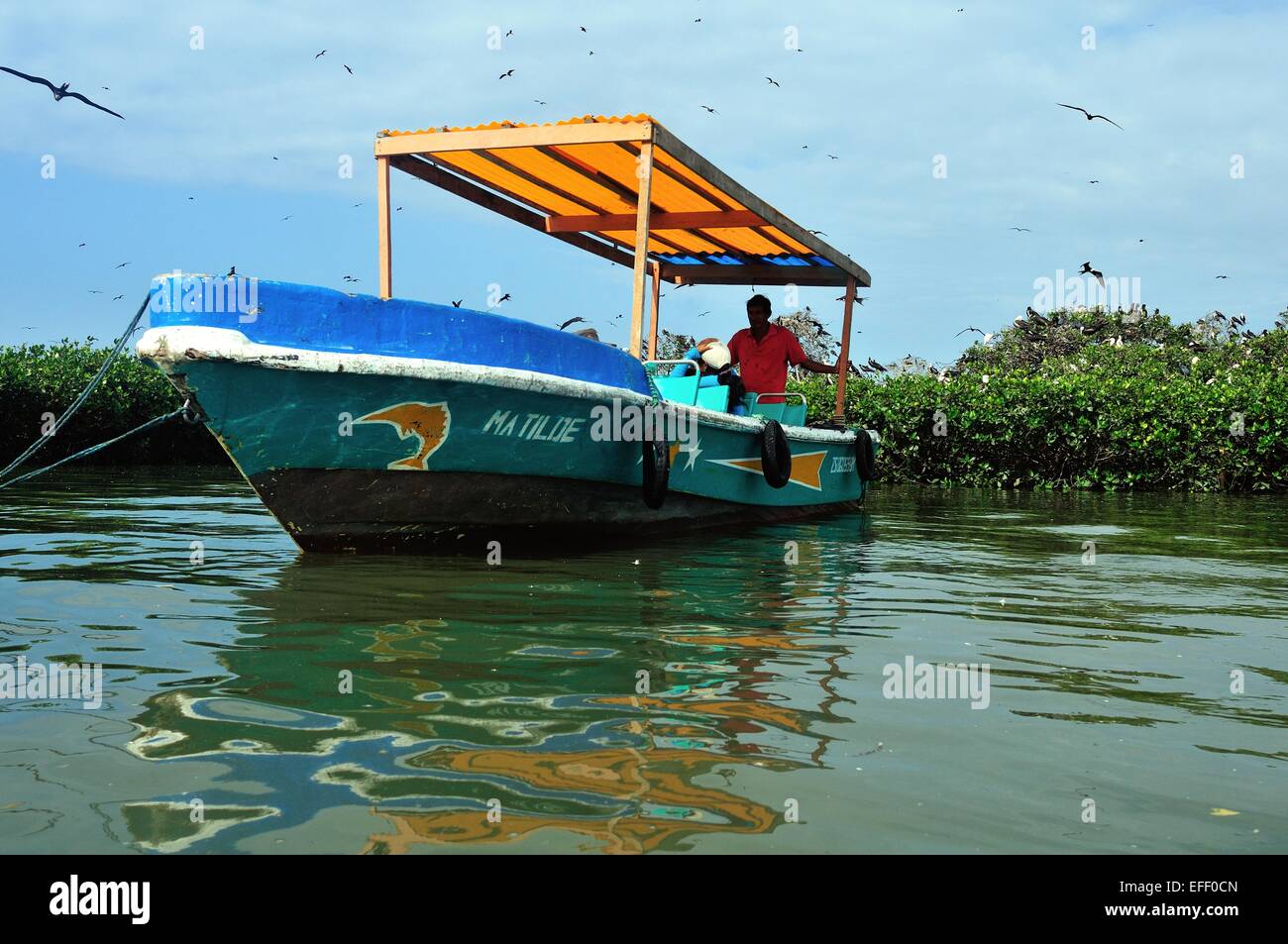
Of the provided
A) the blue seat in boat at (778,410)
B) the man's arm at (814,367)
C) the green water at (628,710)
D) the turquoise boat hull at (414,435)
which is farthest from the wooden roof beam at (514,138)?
the man's arm at (814,367)

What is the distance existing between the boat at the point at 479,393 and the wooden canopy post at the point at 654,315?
1118mm

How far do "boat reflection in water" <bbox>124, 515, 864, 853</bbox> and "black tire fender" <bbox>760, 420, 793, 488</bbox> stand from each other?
3291 mm

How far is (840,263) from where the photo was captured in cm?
941

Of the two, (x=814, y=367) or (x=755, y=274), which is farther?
(x=755, y=274)

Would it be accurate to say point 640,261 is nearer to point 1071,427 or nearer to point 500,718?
point 500,718

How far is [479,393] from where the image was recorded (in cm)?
548

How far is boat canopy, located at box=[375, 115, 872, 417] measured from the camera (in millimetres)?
6480

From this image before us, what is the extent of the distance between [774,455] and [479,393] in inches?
125

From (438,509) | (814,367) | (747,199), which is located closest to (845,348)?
(814,367)

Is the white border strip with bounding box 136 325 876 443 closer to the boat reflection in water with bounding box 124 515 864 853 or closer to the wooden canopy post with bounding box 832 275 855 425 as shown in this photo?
the boat reflection in water with bounding box 124 515 864 853

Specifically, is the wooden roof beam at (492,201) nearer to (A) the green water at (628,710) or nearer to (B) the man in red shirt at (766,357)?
(B) the man in red shirt at (766,357)
